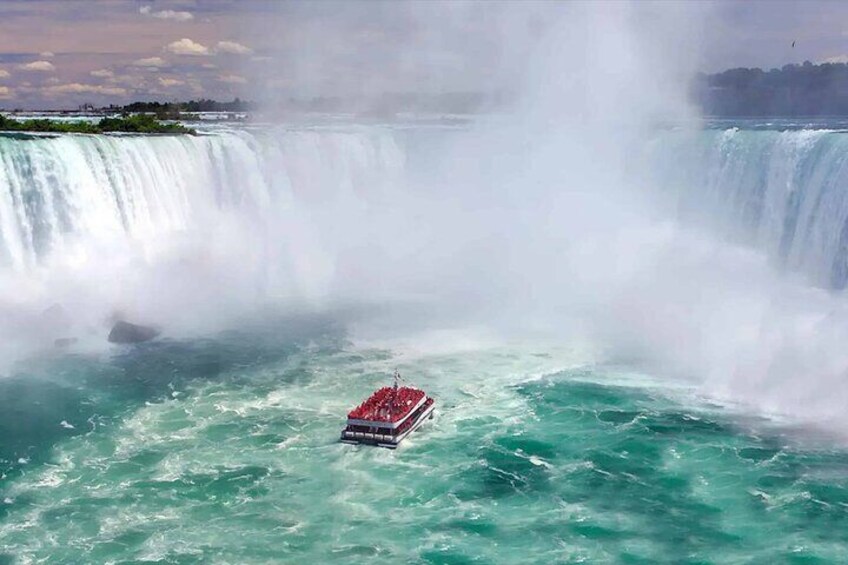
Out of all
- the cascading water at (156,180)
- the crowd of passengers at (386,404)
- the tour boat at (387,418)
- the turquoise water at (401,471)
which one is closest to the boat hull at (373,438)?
the tour boat at (387,418)

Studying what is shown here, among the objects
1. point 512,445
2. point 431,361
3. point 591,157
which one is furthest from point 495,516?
point 591,157

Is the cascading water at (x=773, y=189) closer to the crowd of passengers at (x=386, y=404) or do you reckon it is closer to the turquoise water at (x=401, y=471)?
the turquoise water at (x=401, y=471)

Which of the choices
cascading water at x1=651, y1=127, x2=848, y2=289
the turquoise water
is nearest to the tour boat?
the turquoise water

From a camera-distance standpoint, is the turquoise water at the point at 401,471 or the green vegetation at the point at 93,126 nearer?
the turquoise water at the point at 401,471

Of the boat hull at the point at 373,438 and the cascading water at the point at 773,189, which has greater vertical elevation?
the cascading water at the point at 773,189

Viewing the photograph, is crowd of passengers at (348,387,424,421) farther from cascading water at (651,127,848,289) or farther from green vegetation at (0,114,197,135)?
green vegetation at (0,114,197,135)

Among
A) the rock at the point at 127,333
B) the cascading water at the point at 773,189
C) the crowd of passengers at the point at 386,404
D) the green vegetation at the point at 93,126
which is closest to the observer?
the crowd of passengers at the point at 386,404
